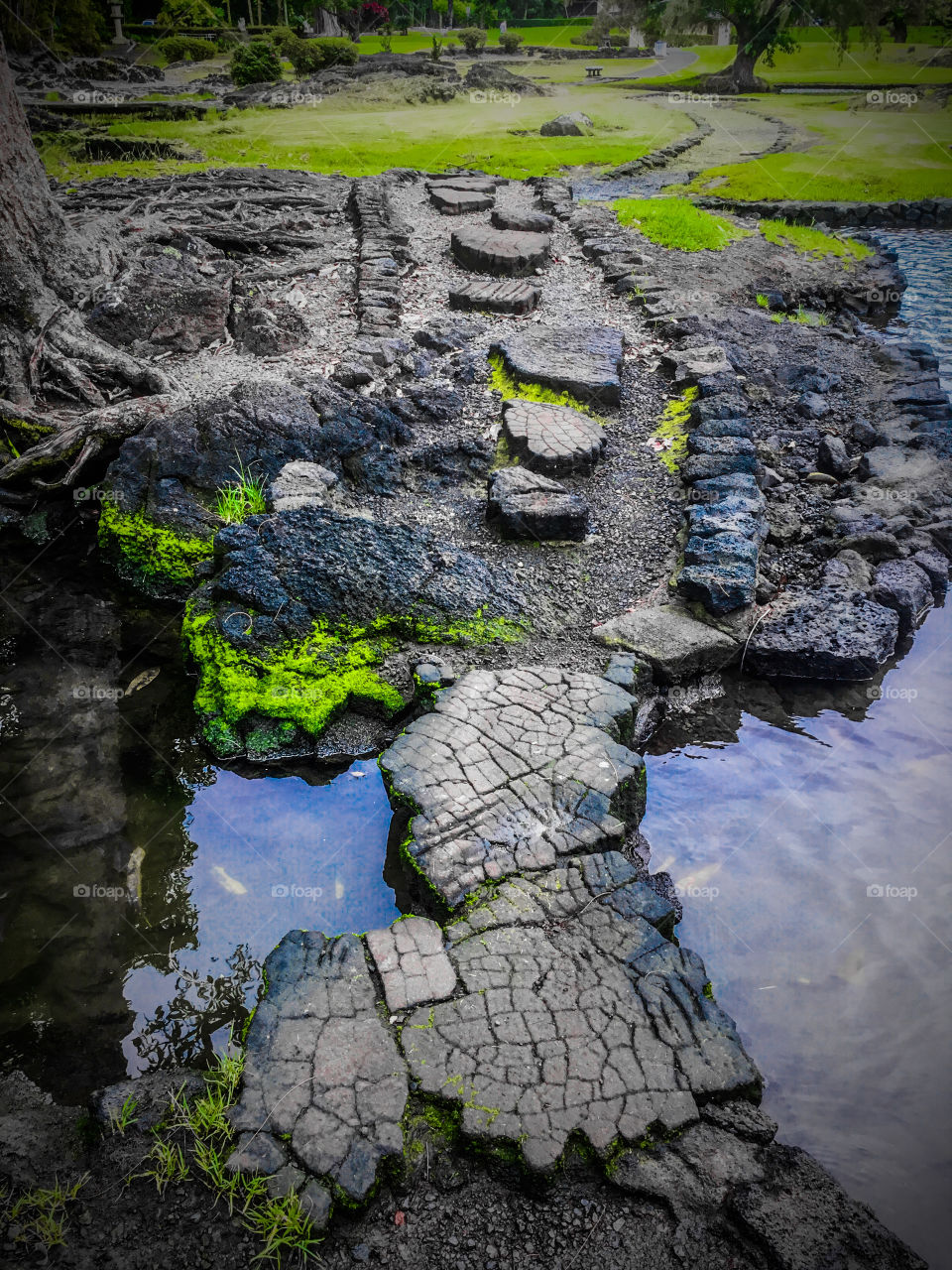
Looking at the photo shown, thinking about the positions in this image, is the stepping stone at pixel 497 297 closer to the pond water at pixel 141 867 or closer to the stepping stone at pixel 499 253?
the stepping stone at pixel 499 253

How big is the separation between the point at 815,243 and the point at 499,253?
17.2 ft

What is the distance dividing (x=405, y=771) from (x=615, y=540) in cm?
261

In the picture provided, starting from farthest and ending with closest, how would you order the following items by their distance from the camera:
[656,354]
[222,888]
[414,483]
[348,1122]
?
[656,354] → [414,483] → [222,888] → [348,1122]

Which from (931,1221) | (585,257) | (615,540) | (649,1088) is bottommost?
(931,1221)

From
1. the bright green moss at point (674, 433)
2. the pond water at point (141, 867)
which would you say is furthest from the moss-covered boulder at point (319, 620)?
the bright green moss at point (674, 433)

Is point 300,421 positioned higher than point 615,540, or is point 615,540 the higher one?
point 300,421

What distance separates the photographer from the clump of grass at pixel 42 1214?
6.66ft

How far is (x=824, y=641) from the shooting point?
4402mm

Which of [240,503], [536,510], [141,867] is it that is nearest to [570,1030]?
[141,867]

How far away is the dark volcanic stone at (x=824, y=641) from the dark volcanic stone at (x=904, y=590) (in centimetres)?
18

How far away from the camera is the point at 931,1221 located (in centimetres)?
232

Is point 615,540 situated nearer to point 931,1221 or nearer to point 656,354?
point 656,354

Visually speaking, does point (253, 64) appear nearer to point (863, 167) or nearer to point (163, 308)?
point (863, 167)

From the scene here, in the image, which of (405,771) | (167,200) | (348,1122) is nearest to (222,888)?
(405,771)
